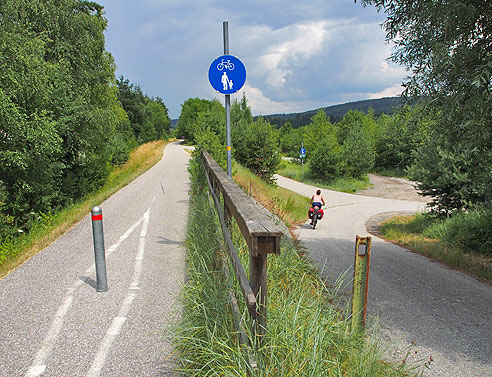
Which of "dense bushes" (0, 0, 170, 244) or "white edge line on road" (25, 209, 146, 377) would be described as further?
"dense bushes" (0, 0, 170, 244)

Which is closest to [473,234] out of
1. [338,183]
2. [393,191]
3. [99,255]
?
[99,255]

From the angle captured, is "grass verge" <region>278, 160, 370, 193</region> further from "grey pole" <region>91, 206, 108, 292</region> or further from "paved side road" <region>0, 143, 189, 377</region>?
"grey pole" <region>91, 206, 108, 292</region>

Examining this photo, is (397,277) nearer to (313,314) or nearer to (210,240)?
(210,240)

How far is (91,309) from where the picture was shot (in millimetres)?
4164

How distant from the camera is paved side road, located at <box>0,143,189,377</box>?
10.3 feet

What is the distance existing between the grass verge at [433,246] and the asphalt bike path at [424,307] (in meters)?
0.37

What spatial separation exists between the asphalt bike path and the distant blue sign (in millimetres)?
3052

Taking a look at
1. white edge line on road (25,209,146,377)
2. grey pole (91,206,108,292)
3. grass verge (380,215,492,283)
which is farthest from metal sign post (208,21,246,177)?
grass verge (380,215,492,283)

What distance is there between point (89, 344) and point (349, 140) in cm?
4468

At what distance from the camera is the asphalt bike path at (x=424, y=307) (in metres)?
4.23

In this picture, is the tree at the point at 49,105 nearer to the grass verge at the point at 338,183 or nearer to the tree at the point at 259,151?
the tree at the point at 259,151

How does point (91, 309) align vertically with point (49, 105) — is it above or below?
below

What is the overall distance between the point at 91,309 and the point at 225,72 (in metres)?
4.10

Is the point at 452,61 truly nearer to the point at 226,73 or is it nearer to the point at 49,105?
the point at 226,73
